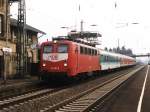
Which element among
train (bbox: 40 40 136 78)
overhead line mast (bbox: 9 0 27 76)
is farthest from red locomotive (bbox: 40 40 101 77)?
overhead line mast (bbox: 9 0 27 76)

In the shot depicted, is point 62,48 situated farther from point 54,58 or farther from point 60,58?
point 54,58

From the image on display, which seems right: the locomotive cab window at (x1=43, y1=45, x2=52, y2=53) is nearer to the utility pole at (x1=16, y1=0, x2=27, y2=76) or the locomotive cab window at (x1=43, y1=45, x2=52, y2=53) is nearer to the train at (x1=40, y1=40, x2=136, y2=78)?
the train at (x1=40, y1=40, x2=136, y2=78)

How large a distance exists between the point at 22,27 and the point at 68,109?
79.4ft

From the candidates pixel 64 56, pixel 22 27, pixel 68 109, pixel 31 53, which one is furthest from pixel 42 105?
pixel 31 53

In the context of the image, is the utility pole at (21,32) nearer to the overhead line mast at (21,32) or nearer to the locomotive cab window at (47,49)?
the overhead line mast at (21,32)

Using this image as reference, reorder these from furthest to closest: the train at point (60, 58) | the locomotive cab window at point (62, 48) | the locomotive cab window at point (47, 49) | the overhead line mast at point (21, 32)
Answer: the overhead line mast at point (21, 32) < the locomotive cab window at point (47, 49) < the locomotive cab window at point (62, 48) < the train at point (60, 58)

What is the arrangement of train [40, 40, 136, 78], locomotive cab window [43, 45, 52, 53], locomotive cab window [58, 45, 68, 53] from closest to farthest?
1. train [40, 40, 136, 78]
2. locomotive cab window [58, 45, 68, 53]
3. locomotive cab window [43, 45, 52, 53]

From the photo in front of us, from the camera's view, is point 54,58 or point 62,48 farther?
point 62,48

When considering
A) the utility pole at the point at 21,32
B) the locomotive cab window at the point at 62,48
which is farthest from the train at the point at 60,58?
the utility pole at the point at 21,32

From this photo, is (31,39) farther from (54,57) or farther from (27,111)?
(27,111)

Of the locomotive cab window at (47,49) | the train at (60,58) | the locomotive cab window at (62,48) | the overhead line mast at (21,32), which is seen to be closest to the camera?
the train at (60,58)

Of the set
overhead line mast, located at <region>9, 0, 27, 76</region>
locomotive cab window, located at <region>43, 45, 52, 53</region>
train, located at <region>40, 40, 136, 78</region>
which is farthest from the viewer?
overhead line mast, located at <region>9, 0, 27, 76</region>

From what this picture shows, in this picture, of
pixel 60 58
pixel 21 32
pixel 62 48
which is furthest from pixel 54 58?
pixel 21 32

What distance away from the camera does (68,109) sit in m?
16.4
